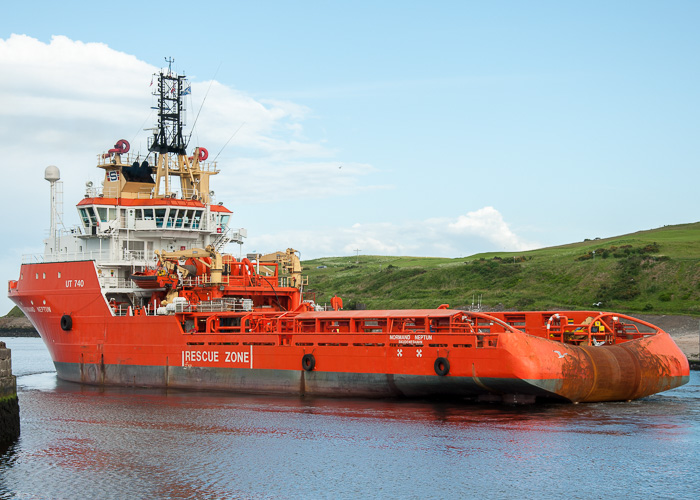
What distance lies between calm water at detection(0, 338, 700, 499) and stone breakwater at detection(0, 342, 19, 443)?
499 millimetres

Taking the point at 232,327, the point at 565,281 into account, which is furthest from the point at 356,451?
the point at 565,281

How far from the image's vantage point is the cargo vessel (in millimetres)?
26562

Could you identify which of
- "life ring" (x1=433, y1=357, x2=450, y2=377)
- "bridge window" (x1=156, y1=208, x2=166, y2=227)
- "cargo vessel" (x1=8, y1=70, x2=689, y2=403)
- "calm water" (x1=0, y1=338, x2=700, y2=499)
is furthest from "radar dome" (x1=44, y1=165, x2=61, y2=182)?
"life ring" (x1=433, y1=357, x2=450, y2=377)

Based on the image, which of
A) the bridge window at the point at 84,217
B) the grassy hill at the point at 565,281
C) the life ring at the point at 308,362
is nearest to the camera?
the life ring at the point at 308,362

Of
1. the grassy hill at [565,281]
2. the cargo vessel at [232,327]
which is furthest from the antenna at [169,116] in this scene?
the grassy hill at [565,281]

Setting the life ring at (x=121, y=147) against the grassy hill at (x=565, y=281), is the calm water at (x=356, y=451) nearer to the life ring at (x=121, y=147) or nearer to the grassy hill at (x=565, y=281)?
the life ring at (x=121, y=147)

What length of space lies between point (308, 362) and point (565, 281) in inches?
1727

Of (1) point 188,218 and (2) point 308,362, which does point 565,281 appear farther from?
(2) point 308,362

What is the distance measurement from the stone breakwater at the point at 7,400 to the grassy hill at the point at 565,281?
44.3m

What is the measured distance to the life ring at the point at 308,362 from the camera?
1174 inches

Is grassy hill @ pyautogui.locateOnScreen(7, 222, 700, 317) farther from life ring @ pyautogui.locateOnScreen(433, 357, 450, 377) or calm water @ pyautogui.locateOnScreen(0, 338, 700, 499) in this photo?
calm water @ pyautogui.locateOnScreen(0, 338, 700, 499)

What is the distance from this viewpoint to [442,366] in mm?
26891

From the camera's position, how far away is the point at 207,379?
1281 inches

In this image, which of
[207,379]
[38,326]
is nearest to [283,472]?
[207,379]
